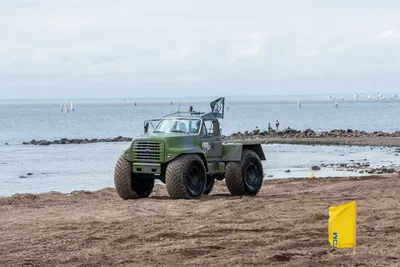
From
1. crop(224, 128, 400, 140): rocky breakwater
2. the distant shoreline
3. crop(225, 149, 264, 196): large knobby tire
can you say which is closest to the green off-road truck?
crop(225, 149, 264, 196): large knobby tire

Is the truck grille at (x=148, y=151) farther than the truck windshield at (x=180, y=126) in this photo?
No

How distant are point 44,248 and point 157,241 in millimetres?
1796

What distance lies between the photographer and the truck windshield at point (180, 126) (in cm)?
1923

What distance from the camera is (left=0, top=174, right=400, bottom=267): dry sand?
37.2 ft

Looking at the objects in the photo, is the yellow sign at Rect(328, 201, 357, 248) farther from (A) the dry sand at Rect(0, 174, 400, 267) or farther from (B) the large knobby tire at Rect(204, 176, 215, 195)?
(B) the large knobby tire at Rect(204, 176, 215, 195)

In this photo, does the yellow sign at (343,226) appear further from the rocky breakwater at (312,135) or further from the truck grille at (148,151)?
the rocky breakwater at (312,135)

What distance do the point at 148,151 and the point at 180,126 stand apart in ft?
3.80

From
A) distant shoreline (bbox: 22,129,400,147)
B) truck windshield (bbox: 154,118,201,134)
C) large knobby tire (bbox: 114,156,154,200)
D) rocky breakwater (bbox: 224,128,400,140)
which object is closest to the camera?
large knobby tire (bbox: 114,156,154,200)

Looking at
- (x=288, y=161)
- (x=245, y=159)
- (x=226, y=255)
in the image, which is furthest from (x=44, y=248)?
(x=288, y=161)

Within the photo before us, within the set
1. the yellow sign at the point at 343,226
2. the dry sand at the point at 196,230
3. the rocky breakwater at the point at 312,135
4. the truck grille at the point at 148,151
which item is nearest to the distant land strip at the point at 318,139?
the rocky breakwater at the point at 312,135

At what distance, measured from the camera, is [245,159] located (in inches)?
791

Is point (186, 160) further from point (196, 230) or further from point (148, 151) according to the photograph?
point (196, 230)

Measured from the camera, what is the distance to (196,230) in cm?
1375

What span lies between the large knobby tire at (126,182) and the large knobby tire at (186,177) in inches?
42.7
